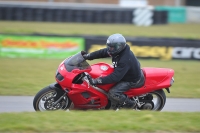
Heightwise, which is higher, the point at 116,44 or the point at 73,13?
the point at 116,44

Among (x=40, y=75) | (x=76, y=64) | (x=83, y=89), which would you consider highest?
(x=76, y=64)

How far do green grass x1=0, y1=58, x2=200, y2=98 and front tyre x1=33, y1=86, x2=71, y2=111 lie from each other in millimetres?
2716

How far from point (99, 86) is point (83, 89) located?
358 millimetres

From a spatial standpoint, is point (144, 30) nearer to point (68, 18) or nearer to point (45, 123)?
point (68, 18)

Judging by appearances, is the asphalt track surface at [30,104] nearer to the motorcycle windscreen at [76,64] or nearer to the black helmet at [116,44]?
the motorcycle windscreen at [76,64]

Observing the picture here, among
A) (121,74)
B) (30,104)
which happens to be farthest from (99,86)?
(30,104)

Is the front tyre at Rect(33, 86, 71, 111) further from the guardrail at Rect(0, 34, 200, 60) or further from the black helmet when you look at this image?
the guardrail at Rect(0, 34, 200, 60)

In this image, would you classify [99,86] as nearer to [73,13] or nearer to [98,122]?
[98,122]

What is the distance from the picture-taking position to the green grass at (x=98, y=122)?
20.2ft

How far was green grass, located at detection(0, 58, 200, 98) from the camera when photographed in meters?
11.0

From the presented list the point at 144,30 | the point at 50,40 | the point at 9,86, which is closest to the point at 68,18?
the point at 144,30

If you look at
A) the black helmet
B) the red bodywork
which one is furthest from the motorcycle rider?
the red bodywork

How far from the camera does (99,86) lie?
7.97 m

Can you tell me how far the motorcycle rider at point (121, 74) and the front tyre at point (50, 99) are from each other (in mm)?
663
